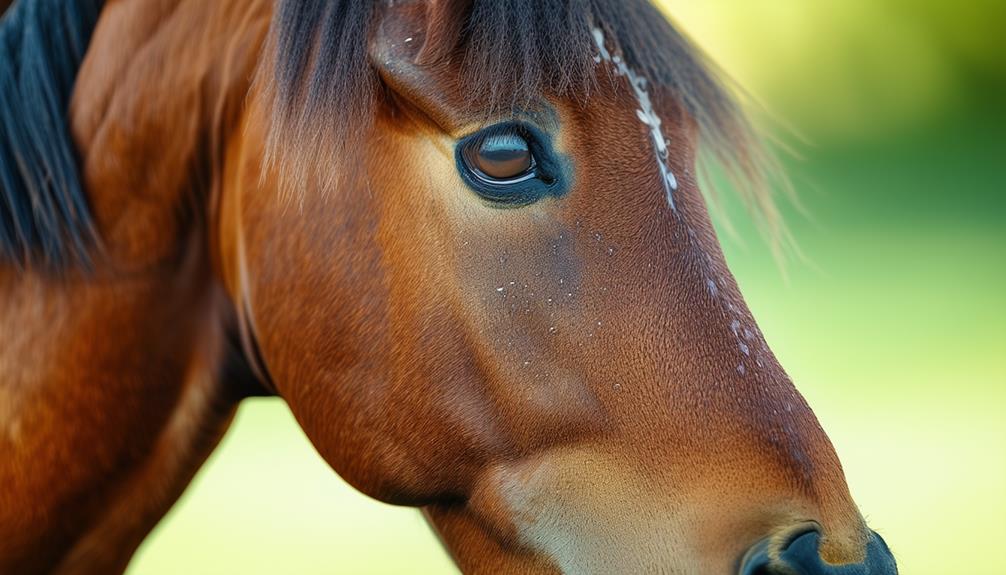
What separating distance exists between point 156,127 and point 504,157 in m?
0.63

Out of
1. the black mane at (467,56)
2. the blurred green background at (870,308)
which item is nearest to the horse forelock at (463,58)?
the black mane at (467,56)

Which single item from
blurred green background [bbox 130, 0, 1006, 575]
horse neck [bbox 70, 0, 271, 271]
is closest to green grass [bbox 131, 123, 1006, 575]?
blurred green background [bbox 130, 0, 1006, 575]

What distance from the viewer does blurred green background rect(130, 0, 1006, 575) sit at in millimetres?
5305

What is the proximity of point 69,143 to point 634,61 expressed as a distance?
931 millimetres

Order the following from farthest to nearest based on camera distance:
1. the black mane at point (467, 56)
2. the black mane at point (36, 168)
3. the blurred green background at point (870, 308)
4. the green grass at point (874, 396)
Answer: the blurred green background at point (870, 308), the green grass at point (874, 396), the black mane at point (36, 168), the black mane at point (467, 56)

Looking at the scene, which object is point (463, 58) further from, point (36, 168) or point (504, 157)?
point (36, 168)

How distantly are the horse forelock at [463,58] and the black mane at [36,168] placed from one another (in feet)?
1.26

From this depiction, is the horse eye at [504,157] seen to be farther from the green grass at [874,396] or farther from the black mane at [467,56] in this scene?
the green grass at [874,396]

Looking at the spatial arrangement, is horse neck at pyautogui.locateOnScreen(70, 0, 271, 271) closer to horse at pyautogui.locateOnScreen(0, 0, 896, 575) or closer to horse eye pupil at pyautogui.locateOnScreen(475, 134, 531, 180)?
horse at pyautogui.locateOnScreen(0, 0, 896, 575)

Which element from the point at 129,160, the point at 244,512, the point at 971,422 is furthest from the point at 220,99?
the point at 971,422

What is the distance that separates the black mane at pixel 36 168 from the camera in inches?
59.1

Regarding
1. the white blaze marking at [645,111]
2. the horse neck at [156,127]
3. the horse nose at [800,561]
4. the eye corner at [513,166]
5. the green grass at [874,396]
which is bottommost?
the green grass at [874,396]

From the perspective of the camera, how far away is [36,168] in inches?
59.4

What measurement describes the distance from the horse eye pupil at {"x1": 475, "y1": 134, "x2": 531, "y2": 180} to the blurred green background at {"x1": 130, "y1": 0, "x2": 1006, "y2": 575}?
2.83 metres
